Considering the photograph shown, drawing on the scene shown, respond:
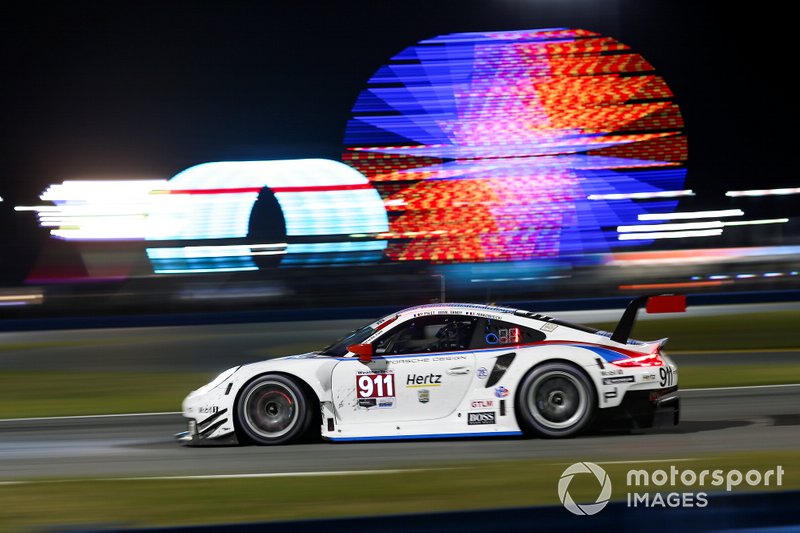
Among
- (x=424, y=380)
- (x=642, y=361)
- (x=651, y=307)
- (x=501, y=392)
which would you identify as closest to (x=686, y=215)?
(x=651, y=307)

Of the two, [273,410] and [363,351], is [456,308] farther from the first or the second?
[273,410]

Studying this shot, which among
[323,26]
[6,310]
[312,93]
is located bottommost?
[6,310]

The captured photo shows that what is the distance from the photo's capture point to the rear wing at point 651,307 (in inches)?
299

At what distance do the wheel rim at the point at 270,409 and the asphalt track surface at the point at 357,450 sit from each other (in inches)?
6.4

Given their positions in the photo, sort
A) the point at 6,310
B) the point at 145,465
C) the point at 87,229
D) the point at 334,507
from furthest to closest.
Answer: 1. the point at 87,229
2. the point at 6,310
3. the point at 145,465
4. the point at 334,507

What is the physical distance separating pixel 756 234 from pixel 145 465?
30.1 metres

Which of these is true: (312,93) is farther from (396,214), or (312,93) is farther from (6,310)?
(6,310)

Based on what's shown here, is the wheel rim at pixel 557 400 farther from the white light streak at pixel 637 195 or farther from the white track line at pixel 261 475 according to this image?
the white light streak at pixel 637 195

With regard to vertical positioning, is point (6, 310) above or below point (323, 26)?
below

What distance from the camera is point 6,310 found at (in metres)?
31.8

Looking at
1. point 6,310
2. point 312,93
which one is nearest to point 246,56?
point 312,93

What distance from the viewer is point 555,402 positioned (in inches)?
298

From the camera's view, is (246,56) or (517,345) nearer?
(517,345)

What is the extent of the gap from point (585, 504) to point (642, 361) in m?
3.07
